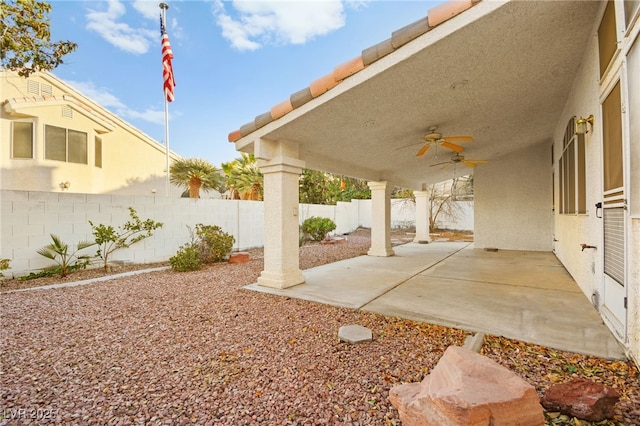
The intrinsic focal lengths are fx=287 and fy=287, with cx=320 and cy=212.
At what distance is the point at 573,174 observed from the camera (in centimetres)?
502

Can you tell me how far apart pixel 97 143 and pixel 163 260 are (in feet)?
21.4

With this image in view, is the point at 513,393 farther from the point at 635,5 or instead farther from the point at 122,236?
the point at 122,236

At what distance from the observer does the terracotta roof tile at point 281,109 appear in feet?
14.5

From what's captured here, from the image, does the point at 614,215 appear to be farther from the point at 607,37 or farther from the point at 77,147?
the point at 77,147

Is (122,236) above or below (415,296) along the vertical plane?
above

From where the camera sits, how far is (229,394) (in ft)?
7.09

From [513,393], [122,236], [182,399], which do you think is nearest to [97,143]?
[122,236]

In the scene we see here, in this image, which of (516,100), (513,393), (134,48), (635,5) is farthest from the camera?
(134,48)

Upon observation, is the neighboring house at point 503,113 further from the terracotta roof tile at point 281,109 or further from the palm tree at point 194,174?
the palm tree at point 194,174

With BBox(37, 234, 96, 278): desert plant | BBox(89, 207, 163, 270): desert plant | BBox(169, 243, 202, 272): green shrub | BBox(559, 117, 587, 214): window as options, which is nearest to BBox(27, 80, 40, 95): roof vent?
BBox(89, 207, 163, 270): desert plant

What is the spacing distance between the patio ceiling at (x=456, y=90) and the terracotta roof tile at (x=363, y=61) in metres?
0.07

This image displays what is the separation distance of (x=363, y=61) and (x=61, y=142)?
1132 cm

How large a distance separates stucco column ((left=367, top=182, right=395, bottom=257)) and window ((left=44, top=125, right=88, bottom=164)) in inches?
405

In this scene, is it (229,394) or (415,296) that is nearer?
(229,394)
